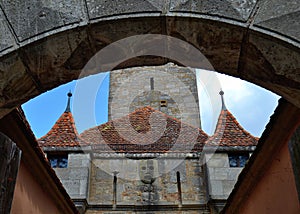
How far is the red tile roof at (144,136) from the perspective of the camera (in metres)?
9.65

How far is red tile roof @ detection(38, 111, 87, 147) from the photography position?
9148mm

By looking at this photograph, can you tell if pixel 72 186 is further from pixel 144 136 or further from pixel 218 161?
pixel 218 161

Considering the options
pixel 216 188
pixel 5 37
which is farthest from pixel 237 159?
pixel 5 37

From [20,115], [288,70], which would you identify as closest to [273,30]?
[288,70]

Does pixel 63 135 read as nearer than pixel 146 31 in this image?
No

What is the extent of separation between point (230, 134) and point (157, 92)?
423 cm

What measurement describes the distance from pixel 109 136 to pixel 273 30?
825cm

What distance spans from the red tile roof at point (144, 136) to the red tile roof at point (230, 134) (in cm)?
52

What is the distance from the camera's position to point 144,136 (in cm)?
1010

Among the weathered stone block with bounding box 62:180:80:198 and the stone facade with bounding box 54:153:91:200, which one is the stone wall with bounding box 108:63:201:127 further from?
the weathered stone block with bounding box 62:180:80:198

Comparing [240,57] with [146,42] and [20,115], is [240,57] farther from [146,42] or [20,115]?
[20,115]

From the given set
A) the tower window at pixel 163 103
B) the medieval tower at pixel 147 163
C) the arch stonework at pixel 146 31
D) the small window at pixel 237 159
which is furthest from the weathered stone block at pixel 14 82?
the tower window at pixel 163 103

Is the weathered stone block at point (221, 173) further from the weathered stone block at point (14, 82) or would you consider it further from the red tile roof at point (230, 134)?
the weathered stone block at point (14, 82)

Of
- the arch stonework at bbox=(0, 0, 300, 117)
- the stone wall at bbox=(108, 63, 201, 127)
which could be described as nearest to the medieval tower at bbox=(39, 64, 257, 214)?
the stone wall at bbox=(108, 63, 201, 127)
